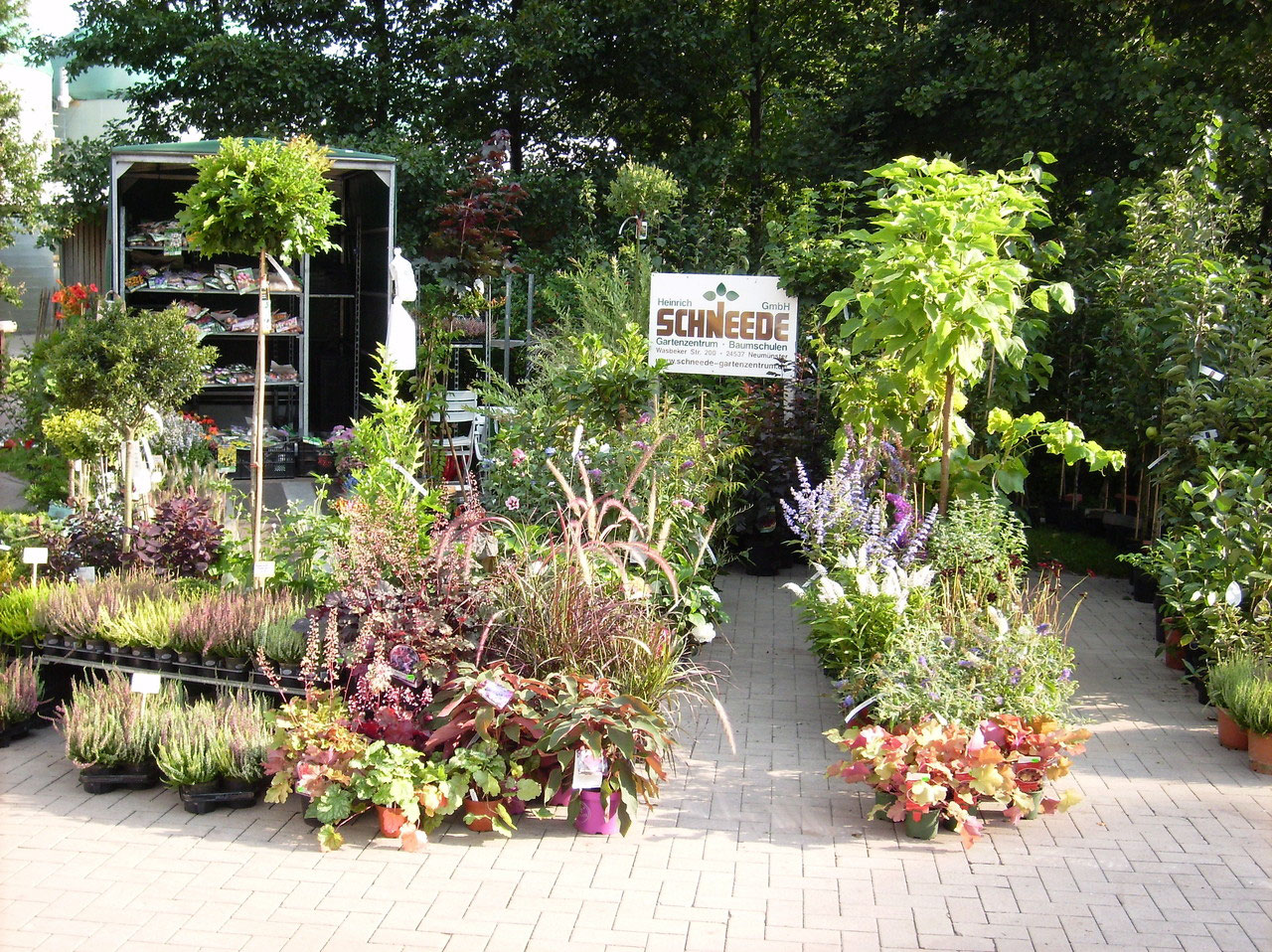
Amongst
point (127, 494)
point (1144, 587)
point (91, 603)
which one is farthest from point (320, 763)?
point (1144, 587)

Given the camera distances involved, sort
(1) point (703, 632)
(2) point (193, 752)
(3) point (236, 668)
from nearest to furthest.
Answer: (2) point (193, 752) → (3) point (236, 668) → (1) point (703, 632)

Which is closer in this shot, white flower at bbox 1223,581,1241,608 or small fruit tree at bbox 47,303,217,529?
white flower at bbox 1223,581,1241,608

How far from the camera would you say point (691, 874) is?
12.1 ft

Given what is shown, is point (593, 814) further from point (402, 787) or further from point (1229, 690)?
point (1229, 690)

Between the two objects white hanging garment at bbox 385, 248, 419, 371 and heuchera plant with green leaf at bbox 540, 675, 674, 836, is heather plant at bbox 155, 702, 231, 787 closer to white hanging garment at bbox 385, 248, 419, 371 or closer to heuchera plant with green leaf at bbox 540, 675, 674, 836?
heuchera plant with green leaf at bbox 540, 675, 674, 836

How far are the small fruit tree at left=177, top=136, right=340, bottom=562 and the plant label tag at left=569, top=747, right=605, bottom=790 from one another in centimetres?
211

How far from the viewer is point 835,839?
3.96 metres

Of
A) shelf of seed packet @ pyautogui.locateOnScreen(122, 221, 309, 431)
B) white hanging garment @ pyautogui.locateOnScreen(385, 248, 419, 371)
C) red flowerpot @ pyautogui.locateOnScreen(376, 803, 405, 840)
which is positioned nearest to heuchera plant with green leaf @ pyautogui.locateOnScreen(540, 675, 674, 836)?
red flowerpot @ pyautogui.locateOnScreen(376, 803, 405, 840)

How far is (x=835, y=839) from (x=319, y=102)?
12546 mm

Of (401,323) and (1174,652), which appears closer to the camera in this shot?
(1174,652)

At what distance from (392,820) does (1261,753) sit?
3.46 metres

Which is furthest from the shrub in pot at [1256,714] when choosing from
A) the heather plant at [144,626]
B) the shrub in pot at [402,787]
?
the heather plant at [144,626]

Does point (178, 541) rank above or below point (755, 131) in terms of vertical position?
below

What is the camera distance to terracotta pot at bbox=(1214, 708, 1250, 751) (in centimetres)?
481
